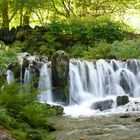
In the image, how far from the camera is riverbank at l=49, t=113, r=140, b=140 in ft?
27.7

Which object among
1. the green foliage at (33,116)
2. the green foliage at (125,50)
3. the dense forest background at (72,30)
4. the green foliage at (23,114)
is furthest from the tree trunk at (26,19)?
the green foliage at (33,116)

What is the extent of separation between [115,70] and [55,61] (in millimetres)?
3328

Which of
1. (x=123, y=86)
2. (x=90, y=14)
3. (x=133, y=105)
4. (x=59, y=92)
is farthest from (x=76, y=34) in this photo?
(x=133, y=105)

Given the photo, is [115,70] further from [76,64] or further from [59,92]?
[59,92]

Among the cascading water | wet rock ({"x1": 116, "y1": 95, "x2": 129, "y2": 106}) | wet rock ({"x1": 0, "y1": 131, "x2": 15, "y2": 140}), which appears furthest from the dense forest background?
wet rock ({"x1": 0, "y1": 131, "x2": 15, "y2": 140})

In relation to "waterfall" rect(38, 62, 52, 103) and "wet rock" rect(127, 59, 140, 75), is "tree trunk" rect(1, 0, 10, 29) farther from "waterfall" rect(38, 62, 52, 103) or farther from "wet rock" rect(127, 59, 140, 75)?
"waterfall" rect(38, 62, 52, 103)

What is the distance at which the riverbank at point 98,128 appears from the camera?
27.7 ft

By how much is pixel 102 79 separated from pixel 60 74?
2286 millimetres

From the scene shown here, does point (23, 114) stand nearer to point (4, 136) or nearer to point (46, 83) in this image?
point (4, 136)

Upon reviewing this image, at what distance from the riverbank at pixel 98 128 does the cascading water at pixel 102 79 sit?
470cm

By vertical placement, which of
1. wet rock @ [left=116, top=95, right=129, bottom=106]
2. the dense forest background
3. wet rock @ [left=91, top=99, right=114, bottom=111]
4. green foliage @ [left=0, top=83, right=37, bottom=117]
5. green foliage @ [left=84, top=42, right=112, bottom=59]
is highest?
the dense forest background

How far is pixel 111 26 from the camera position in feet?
79.2

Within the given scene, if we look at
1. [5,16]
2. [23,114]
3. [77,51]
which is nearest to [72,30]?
[77,51]

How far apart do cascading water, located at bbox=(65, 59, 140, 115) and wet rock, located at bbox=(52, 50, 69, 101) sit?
41cm
